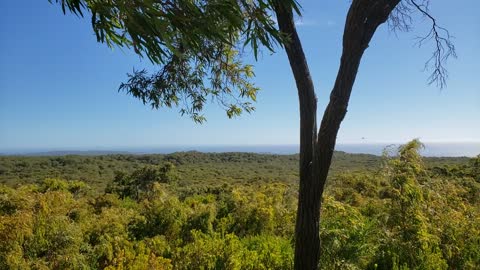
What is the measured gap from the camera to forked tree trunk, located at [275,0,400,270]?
3215 mm

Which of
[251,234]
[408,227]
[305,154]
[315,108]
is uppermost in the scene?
[315,108]

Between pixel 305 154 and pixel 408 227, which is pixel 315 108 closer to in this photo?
pixel 305 154

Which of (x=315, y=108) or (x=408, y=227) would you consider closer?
(x=315, y=108)

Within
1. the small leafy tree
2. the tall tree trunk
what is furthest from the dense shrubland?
the tall tree trunk

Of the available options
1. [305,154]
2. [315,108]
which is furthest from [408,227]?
[315,108]

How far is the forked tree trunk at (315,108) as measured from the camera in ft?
10.5

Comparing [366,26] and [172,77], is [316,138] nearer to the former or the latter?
[366,26]

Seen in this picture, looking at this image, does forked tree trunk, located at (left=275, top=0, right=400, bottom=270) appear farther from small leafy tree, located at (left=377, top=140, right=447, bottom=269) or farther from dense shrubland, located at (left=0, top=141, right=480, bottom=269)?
small leafy tree, located at (left=377, top=140, right=447, bottom=269)

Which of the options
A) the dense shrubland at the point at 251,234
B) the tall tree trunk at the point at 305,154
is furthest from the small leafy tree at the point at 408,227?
the tall tree trunk at the point at 305,154

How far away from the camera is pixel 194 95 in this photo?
4406 mm

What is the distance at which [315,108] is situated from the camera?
Result: 139 inches

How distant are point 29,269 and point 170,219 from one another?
7.78ft

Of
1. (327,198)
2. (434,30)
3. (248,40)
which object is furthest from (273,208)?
(248,40)

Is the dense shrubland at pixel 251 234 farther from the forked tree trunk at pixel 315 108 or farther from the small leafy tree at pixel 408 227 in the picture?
the forked tree trunk at pixel 315 108
